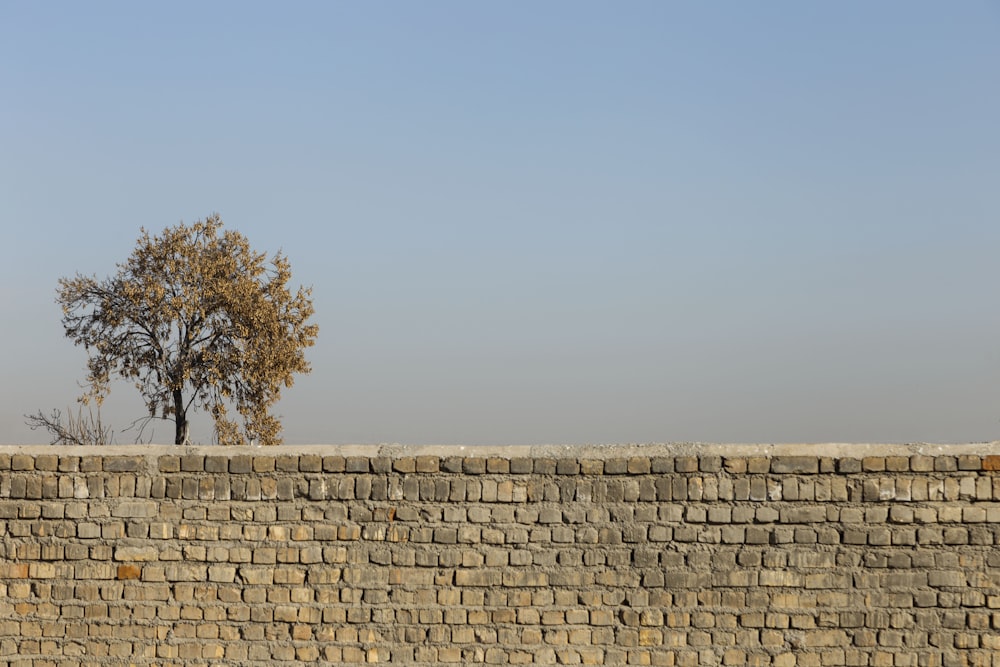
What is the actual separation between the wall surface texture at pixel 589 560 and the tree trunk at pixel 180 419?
56.1 feet

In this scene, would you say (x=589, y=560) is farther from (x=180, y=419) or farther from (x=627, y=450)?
(x=180, y=419)

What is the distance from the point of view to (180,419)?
26.7m

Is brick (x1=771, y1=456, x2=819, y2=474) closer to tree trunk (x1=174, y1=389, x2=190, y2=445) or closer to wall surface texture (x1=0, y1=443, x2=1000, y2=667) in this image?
wall surface texture (x1=0, y1=443, x2=1000, y2=667)

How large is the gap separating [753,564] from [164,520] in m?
5.08

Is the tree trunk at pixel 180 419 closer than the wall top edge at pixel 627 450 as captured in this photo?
No

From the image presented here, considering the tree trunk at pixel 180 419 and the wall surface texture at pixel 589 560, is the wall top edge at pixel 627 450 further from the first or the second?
the tree trunk at pixel 180 419

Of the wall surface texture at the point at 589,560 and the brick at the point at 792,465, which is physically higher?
the brick at the point at 792,465

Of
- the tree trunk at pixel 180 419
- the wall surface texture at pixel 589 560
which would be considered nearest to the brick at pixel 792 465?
the wall surface texture at pixel 589 560

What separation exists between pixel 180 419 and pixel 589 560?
1899 cm

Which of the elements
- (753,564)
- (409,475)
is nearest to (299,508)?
(409,475)

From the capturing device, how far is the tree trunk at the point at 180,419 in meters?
26.4

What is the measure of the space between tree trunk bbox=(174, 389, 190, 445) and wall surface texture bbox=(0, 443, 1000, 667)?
56.1 ft

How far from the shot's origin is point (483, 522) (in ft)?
31.8

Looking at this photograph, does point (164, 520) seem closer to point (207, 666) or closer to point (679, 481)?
point (207, 666)
